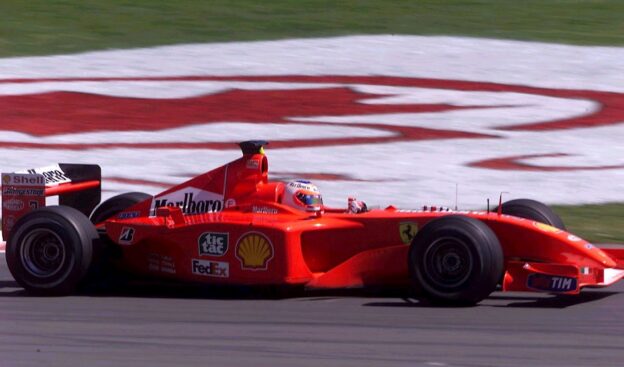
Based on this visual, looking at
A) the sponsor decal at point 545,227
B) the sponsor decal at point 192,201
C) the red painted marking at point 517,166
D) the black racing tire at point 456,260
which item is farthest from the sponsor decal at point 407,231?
the red painted marking at point 517,166

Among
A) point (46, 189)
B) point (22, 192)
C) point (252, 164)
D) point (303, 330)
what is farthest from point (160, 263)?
point (303, 330)

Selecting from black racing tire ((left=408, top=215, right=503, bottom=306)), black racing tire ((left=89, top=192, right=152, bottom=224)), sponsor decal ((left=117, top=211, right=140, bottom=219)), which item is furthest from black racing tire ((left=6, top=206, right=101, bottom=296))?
black racing tire ((left=408, top=215, right=503, bottom=306))

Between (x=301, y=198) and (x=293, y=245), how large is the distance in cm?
47

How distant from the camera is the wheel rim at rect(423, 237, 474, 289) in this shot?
25.7 feet

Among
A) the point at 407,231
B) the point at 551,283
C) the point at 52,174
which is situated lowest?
the point at 551,283

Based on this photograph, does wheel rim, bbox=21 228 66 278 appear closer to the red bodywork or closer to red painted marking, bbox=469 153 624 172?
the red bodywork

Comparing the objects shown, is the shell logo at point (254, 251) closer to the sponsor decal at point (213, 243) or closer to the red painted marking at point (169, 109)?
the sponsor decal at point (213, 243)

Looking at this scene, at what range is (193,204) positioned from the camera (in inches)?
346

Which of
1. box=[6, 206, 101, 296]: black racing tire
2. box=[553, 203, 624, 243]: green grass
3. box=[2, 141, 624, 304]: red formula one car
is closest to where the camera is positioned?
box=[2, 141, 624, 304]: red formula one car

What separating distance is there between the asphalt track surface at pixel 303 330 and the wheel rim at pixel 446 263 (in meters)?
0.18

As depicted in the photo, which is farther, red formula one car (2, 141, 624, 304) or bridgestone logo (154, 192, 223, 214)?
bridgestone logo (154, 192, 223, 214)

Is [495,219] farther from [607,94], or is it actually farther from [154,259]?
[607,94]

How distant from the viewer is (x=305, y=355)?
6.68 metres

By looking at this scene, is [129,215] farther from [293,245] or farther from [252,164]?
[293,245]
